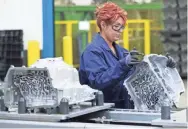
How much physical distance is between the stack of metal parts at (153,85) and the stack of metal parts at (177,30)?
6996 mm

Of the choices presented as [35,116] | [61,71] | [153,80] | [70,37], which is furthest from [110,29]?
[70,37]

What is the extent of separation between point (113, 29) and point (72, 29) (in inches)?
236

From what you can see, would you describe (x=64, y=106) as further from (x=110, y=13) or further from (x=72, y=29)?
(x=72, y=29)

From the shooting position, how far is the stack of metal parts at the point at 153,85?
8.52ft

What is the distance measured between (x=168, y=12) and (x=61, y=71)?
24.8ft

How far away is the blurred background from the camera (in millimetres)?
7352

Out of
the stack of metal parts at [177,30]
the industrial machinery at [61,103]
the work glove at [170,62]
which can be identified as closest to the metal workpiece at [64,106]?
the industrial machinery at [61,103]

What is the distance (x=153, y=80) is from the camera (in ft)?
8.57

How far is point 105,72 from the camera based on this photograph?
2.91m

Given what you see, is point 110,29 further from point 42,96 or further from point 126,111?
point 42,96

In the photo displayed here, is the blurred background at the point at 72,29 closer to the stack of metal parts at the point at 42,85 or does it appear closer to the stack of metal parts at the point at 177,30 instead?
the stack of metal parts at the point at 177,30

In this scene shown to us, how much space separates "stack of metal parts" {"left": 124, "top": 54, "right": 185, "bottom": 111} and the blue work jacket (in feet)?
0.33

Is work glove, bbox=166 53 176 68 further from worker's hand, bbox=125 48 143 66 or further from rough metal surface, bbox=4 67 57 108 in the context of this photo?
rough metal surface, bbox=4 67 57 108

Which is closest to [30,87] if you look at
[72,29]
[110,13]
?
[110,13]
